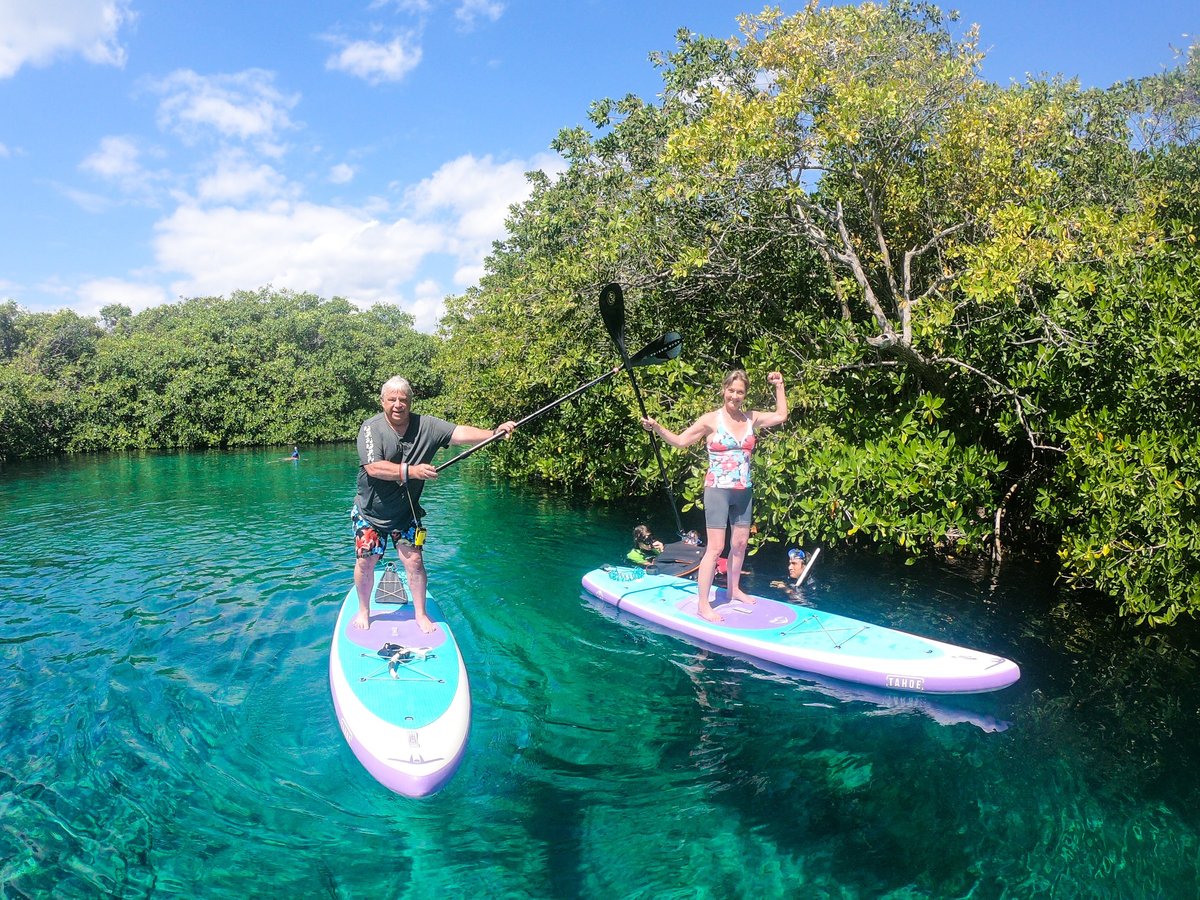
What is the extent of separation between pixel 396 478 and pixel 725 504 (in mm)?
2966

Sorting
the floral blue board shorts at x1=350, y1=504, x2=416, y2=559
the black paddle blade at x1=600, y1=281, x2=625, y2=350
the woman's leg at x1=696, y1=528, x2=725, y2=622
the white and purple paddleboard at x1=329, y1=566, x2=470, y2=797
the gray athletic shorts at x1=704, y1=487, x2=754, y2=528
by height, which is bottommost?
the white and purple paddleboard at x1=329, y1=566, x2=470, y2=797

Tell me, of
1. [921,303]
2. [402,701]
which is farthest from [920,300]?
[402,701]

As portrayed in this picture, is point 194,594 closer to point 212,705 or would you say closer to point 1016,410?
point 212,705

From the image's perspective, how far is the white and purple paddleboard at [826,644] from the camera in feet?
18.4

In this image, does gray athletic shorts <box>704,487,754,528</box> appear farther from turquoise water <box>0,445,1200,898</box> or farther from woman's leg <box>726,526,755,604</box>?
turquoise water <box>0,445,1200,898</box>

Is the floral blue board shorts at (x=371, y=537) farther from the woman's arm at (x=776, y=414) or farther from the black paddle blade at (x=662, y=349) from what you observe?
the woman's arm at (x=776, y=414)

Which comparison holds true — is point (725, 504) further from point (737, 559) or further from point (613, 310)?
point (613, 310)

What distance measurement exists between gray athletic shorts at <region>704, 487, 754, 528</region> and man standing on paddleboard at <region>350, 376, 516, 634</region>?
2021mm

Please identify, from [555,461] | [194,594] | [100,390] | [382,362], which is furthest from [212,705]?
[382,362]

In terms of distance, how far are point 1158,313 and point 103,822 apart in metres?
8.90

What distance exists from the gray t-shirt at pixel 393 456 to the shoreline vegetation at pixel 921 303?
4.47 meters

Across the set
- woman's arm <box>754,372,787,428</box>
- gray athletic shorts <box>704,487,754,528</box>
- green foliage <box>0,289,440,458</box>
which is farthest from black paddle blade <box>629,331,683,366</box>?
green foliage <box>0,289,440,458</box>

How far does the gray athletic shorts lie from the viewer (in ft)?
21.4

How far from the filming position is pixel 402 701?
15.8 feet
